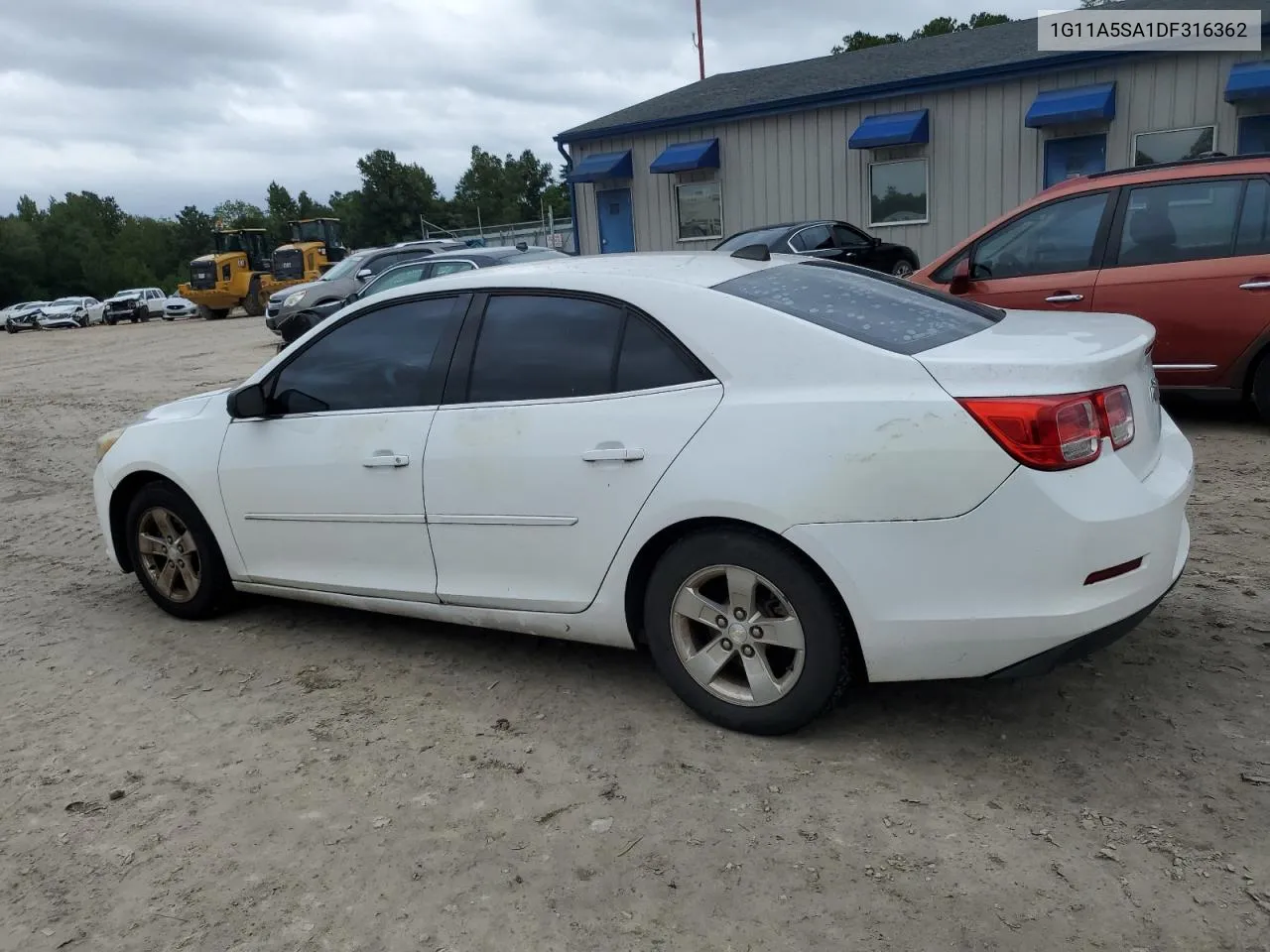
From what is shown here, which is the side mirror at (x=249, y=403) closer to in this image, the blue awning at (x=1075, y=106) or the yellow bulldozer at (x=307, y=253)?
the blue awning at (x=1075, y=106)

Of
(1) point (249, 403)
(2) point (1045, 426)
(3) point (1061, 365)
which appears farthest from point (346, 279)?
(2) point (1045, 426)

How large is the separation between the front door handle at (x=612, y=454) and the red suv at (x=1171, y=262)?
4.30 metres

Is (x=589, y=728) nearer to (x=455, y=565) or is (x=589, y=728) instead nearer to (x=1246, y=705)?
(x=455, y=565)

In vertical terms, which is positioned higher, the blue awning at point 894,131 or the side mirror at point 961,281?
the blue awning at point 894,131

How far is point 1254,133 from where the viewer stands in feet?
48.9

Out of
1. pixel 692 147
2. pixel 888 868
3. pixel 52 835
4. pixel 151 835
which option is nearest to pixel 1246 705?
pixel 888 868

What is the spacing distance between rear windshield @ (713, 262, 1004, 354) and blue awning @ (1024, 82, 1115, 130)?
13.4 meters

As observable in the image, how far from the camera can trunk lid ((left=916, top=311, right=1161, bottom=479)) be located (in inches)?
115

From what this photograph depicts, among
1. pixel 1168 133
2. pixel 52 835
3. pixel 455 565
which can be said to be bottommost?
pixel 52 835

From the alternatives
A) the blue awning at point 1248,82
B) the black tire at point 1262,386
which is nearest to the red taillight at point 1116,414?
the black tire at point 1262,386

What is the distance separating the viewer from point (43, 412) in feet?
42.7

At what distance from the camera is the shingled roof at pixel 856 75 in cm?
1664

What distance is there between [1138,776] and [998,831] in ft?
1.71

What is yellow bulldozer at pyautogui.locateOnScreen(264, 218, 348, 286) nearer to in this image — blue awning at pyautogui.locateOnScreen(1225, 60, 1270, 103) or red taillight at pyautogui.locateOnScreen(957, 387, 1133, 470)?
blue awning at pyautogui.locateOnScreen(1225, 60, 1270, 103)
